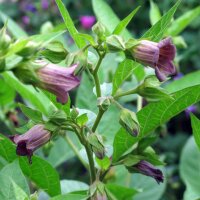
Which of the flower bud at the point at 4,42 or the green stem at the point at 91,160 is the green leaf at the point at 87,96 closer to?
the green stem at the point at 91,160

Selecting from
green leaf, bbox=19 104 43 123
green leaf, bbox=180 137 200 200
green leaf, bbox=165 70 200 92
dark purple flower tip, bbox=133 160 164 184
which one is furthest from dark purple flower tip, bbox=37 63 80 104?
green leaf, bbox=180 137 200 200

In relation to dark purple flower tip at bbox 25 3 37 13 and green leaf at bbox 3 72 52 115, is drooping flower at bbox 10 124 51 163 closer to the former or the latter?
green leaf at bbox 3 72 52 115

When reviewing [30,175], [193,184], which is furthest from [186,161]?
[30,175]

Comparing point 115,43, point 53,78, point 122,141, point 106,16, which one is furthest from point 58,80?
point 106,16

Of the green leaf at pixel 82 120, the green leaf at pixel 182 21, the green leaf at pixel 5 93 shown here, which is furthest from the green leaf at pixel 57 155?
the green leaf at pixel 82 120

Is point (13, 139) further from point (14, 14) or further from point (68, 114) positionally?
point (14, 14)
